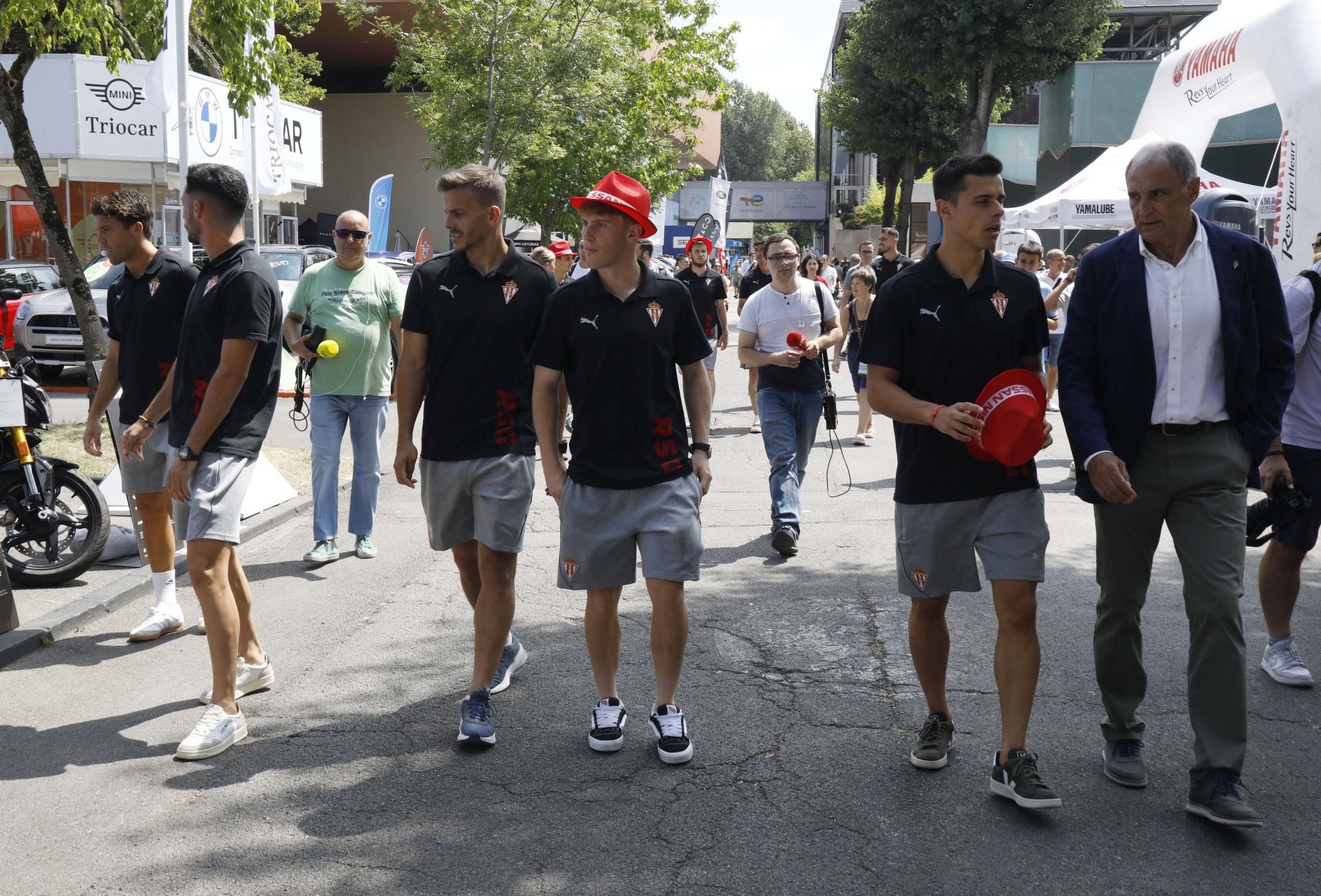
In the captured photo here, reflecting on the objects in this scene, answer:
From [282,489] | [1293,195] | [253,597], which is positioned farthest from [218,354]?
[1293,195]

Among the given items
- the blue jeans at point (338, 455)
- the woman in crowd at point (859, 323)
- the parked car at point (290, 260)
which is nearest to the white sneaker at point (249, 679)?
the blue jeans at point (338, 455)

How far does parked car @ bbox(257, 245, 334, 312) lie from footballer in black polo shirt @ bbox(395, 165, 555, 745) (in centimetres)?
1279

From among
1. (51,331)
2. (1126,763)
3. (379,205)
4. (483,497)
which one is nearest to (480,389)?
(483,497)

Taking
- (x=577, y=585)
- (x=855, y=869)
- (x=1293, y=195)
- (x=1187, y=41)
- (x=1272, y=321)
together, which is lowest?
(x=855, y=869)

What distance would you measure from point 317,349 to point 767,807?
178 inches

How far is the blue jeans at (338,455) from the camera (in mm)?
7656

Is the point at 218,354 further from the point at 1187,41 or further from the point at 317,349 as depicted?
the point at 1187,41

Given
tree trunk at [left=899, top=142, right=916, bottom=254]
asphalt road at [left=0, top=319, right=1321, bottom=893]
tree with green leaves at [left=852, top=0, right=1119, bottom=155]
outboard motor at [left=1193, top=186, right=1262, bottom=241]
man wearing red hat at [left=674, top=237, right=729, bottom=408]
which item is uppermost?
tree with green leaves at [left=852, top=0, right=1119, bottom=155]

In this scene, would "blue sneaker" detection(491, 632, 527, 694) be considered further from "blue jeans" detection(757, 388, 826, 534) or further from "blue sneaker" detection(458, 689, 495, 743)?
"blue jeans" detection(757, 388, 826, 534)

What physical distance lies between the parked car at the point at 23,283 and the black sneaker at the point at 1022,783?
1604cm

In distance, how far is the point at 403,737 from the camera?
472 centimetres

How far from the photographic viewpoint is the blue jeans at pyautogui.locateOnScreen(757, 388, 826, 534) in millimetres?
7922

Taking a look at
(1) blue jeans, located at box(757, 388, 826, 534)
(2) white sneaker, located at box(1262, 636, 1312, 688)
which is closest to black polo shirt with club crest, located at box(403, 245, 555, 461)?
(2) white sneaker, located at box(1262, 636, 1312, 688)

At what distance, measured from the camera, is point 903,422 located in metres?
4.15
